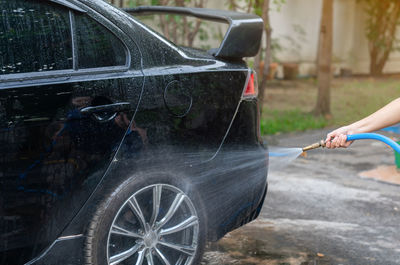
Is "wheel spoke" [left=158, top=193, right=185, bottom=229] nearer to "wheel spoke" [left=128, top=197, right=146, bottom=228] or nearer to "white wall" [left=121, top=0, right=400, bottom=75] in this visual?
"wheel spoke" [left=128, top=197, right=146, bottom=228]

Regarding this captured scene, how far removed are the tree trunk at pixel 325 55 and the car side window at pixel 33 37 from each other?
8.54 m

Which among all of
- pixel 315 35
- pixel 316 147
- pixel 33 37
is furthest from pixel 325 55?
pixel 315 35

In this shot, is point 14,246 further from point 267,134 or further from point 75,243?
point 267,134

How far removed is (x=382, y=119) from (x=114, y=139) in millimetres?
1487

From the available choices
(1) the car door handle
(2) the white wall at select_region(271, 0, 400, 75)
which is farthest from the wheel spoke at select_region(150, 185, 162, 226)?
(2) the white wall at select_region(271, 0, 400, 75)

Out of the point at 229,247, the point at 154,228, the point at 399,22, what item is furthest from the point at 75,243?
the point at 399,22

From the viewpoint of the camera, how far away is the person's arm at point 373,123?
3.31 m

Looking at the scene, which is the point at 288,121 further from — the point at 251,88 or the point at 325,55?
the point at 251,88

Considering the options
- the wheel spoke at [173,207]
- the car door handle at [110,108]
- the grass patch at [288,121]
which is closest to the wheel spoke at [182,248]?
the wheel spoke at [173,207]

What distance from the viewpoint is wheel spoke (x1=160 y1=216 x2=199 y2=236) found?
350cm

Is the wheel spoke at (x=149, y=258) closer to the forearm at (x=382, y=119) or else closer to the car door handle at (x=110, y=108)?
the car door handle at (x=110, y=108)

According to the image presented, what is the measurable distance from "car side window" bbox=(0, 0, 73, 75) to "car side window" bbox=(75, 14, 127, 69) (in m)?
0.06

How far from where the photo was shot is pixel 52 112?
9.80 feet

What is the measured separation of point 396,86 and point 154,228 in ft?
48.7
